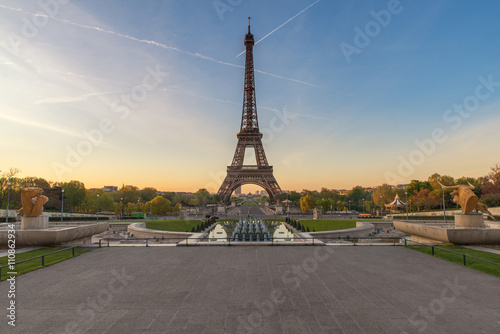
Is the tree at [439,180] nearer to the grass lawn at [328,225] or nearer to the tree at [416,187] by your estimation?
the tree at [416,187]

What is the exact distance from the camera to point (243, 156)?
270ft

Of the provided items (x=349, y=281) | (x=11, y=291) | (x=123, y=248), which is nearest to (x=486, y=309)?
(x=349, y=281)

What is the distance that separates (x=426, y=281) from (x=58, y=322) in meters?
12.1

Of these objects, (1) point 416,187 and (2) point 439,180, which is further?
(2) point 439,180

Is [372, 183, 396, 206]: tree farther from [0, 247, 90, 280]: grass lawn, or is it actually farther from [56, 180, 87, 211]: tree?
[56, 180, 87, 211]: tree

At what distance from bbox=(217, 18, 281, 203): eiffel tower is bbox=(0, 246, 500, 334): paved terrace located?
214 feet

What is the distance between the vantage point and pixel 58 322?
697cm

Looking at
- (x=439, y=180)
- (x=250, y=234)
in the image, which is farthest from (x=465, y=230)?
(x=439, y=180)

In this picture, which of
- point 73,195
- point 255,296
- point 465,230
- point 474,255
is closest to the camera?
point 255,296

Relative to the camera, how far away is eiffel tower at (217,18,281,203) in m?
78.8

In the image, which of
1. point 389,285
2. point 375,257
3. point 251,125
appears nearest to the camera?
point 389,285

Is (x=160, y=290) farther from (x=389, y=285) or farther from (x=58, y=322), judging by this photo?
(x=389, y=285)

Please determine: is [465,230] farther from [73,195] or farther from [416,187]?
[73,195]

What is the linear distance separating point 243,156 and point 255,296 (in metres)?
73.9
